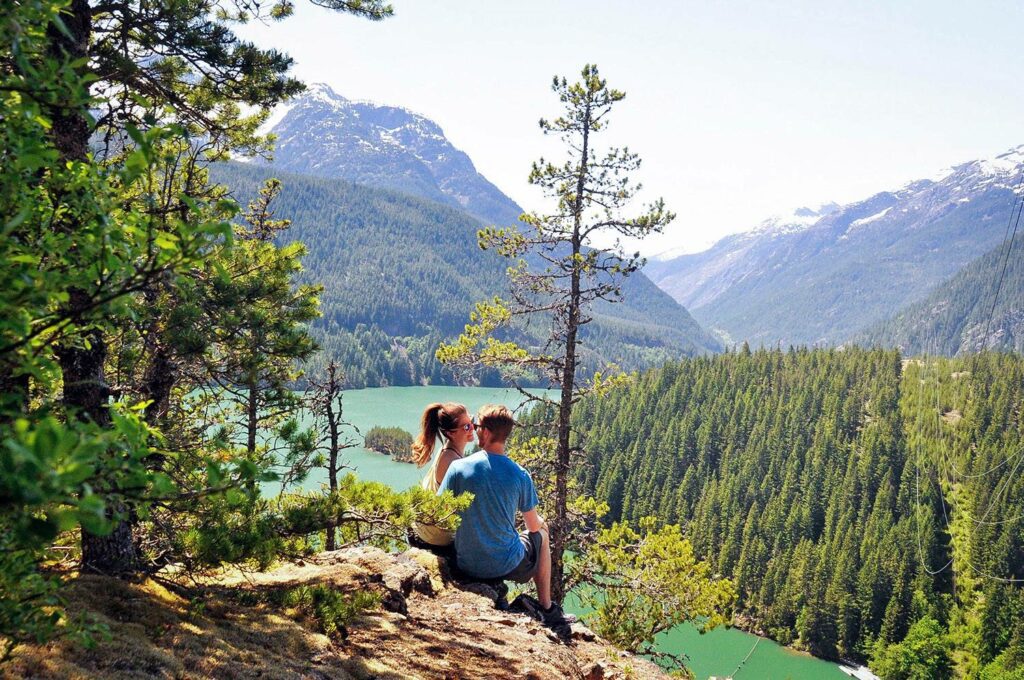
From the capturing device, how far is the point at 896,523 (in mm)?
78812

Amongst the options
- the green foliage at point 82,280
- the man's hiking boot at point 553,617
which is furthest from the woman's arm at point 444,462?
the green foliage at point 82,280

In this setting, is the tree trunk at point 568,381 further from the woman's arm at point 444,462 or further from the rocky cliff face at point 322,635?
the woman's arm at point 444,462

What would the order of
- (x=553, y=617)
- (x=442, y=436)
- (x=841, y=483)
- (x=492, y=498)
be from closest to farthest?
(x=492, y=498)
(x=442, y=436)
(x=553, y=617)
(x=841, y=483)

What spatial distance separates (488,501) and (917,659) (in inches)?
2774

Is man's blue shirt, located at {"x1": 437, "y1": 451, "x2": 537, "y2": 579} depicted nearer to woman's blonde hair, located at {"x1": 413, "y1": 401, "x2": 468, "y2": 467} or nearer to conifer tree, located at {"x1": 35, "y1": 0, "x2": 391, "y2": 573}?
woman's blonde hair, located at {"x1": 413, "y1": 401, "x2": 468, "y2": 467}

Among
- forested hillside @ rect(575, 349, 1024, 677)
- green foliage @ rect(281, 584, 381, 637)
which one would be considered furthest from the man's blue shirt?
forested hillside @ rect(575, 349, 1024, 677)

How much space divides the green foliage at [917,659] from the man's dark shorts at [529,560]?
226 ft

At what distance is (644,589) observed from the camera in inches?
475

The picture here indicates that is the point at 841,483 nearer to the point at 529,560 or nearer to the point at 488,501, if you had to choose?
the point at 529,560

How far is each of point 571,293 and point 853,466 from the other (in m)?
88.7

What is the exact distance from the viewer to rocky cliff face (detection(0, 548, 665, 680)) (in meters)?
3.84

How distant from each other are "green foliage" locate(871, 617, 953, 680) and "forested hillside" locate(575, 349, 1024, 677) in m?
0.66

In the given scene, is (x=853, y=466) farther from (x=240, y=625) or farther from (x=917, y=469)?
(x=240, y=625)

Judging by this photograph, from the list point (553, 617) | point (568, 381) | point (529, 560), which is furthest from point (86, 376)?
point (568, 381)
